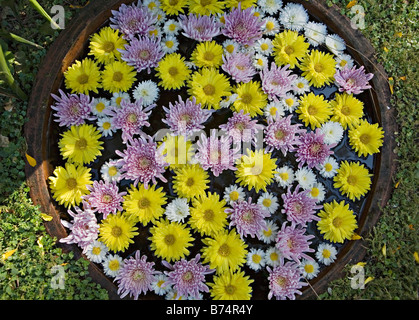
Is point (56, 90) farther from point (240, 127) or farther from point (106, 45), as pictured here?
point (240, 127)

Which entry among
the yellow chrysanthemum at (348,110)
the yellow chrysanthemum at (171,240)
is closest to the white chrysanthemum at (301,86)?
the yellow chrysanthemum at (348,110)

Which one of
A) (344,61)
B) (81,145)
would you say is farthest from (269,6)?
(81,145)

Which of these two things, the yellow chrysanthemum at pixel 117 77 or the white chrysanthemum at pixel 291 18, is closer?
the yellow chrysanthemum at pixel 117 77

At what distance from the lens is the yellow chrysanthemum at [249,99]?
6.48ft

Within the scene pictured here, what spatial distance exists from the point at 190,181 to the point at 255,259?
527mm

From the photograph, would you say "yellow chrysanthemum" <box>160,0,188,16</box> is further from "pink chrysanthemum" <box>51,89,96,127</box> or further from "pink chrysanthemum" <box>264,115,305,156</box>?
"pink chrysanthemum" <box>264,115,305,156</box>

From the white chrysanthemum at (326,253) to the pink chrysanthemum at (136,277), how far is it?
865 millimetres

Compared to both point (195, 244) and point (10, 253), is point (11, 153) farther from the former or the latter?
point (195, 244)

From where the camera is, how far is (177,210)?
1.90 m

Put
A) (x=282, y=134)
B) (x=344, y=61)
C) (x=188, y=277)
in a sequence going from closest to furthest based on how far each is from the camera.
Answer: (x=188, y=277), (x=282, y=134), (x=344, y=61)

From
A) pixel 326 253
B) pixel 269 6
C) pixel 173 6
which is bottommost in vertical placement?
pixel 326 253

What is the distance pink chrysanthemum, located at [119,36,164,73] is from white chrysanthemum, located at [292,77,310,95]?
745mm

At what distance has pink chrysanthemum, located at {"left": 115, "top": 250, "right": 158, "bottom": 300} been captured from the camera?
1865 mm

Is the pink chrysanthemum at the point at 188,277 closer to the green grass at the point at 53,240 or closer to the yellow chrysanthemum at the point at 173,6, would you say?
the green grass at the point at 53,240
